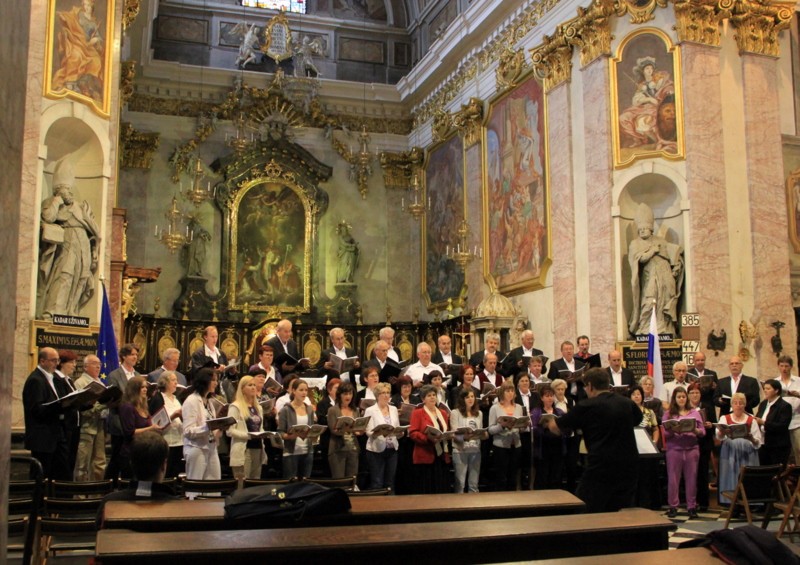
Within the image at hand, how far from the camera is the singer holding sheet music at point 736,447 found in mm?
10852

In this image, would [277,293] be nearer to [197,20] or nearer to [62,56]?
[197,20]

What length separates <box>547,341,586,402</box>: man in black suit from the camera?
11836mm

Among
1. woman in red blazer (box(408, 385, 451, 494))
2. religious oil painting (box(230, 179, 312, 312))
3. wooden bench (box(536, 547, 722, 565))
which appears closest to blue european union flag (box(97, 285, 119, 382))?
woman in red blazer (box(408, 385, 451, 494))

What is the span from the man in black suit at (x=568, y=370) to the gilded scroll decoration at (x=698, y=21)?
583 centimetres

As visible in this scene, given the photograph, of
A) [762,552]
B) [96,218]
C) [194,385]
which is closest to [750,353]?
[194,385]

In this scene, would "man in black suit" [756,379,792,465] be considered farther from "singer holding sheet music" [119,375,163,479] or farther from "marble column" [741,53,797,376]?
"singer holding sheet music" [119,375,163,479]

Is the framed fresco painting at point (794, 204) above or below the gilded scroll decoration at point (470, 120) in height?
below

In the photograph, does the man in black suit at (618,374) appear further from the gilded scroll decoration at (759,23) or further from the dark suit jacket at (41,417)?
the dark suit jacket at (41,417)

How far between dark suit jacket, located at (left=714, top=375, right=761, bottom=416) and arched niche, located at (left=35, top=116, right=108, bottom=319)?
855 centimetres

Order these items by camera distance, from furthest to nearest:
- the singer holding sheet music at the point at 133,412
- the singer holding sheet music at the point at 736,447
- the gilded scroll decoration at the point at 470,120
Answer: the gilded scroll decoration at the point at 470,120, the singer holding sheet music at the point at 736,447, the singer holding sheet music at the point at 133,412

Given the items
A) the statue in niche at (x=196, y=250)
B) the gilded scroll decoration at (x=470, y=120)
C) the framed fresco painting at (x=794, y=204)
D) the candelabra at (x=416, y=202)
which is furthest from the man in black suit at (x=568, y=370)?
the statue in niche at (x=196, y=250)

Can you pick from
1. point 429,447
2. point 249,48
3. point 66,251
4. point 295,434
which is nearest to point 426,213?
point 249,48

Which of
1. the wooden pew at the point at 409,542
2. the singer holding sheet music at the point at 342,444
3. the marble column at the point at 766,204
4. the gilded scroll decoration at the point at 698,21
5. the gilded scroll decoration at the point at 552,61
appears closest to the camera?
the wooden pew at the point at 409,542

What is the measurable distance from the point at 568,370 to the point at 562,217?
14.6 ft
